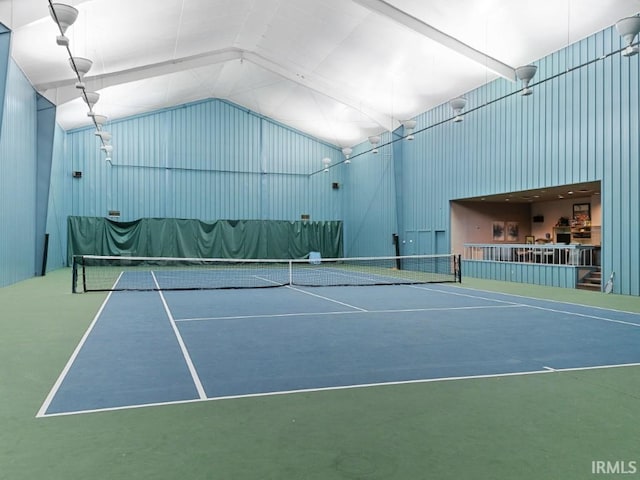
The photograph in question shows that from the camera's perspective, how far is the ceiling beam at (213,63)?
63.2 ft

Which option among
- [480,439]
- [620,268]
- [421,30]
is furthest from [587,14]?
[480,439]

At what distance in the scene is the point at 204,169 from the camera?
28.7m

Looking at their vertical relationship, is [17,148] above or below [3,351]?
above

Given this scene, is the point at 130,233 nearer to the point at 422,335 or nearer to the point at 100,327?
the point at 100,327

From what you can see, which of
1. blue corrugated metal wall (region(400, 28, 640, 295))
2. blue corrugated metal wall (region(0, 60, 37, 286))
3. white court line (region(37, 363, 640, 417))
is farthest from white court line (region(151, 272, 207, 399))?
blue corrugated metal wall (region(400, 28, 640, 295))

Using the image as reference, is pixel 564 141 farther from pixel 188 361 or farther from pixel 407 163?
pixel 188 361

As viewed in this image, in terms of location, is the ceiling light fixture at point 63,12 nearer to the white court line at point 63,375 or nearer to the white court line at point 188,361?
the white court line at point 63,375

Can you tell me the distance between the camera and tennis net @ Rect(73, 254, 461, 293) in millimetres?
17172

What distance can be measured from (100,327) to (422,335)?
492cm

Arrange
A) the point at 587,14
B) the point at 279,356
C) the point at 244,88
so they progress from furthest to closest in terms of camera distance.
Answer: the point at 244,88 → the point at 587,14 → the point at 279,356

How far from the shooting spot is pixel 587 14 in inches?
541

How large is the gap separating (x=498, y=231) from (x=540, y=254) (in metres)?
5.97

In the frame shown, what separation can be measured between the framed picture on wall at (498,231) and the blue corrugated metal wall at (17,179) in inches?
743

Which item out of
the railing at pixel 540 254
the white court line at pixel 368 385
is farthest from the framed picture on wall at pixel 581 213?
the white court line at pixel 368 385
